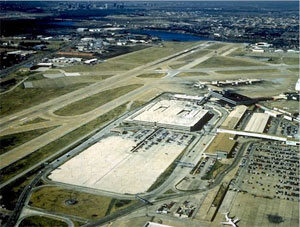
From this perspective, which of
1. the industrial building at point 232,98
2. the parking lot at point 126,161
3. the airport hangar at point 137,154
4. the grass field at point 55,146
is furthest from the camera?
the industrial building at point 232,98

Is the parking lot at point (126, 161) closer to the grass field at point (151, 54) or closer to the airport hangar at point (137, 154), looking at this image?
the airport hangar at point (137, 154)

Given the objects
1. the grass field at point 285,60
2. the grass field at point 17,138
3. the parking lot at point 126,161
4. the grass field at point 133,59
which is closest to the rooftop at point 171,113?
the parking lot at point 126,161

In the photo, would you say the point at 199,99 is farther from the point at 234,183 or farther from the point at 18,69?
the point at 18,69

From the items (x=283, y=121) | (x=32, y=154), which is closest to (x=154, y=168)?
(x=32, y=154)

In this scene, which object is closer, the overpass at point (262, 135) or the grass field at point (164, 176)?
the grass field at point (164, 176)

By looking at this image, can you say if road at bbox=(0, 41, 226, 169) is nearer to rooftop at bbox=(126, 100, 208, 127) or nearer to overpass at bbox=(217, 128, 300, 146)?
rooftop at bbox=(126, 100, 208, 127)

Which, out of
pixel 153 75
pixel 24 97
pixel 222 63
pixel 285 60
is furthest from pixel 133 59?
pixel 24 97

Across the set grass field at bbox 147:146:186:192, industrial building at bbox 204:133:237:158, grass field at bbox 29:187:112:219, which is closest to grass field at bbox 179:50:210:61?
industrial building at bbox 204:133:237:158
